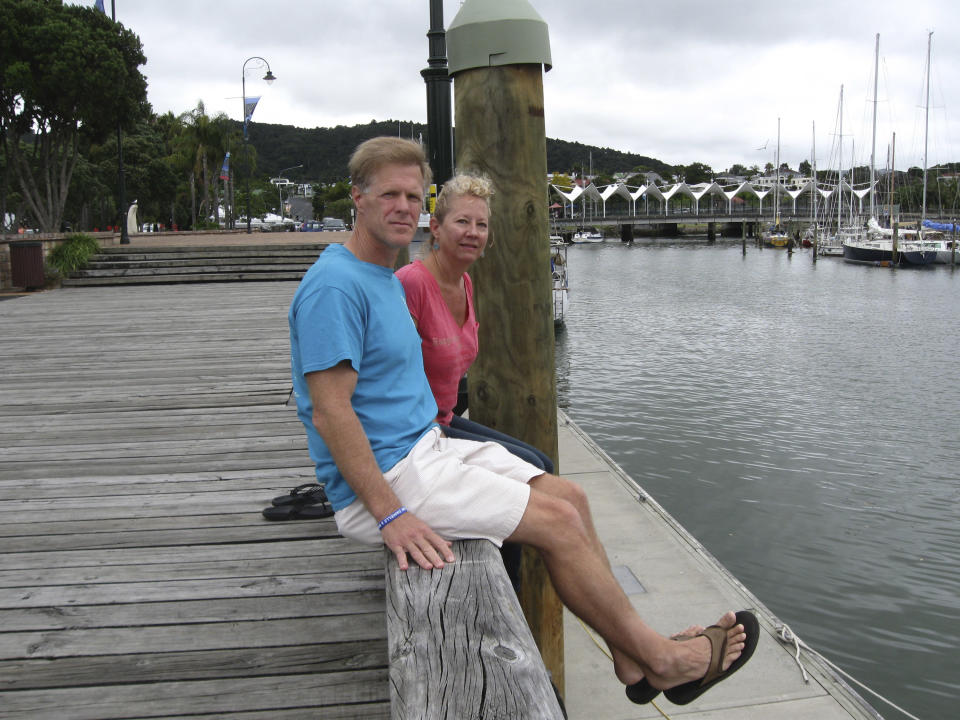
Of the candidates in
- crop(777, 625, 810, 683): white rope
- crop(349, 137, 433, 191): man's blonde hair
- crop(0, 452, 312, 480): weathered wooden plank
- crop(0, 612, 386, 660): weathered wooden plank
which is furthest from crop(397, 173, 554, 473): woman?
crop(777, 625, 810, 683): white rope

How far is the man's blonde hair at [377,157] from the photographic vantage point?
2553 mm

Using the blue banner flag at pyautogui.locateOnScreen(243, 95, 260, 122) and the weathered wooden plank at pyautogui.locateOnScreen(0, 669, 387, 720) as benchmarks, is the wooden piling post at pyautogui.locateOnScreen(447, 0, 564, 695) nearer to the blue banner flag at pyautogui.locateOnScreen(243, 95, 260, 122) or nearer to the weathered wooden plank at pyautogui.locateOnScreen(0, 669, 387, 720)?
the weathered wooden plank at pyautogui.locateOnScreen(0, 669, 387, 720)

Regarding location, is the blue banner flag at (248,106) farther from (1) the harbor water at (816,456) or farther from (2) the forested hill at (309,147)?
(2) the forested hill at (309,147)

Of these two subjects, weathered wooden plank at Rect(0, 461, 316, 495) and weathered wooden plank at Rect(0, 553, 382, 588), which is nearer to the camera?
weathered wooden plank at Rect(0, 553, 382, 588)

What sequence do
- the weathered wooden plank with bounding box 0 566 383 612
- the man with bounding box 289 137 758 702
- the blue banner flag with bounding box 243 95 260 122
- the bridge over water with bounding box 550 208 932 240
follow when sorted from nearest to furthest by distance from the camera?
the man with bounding box 289 137 758 702
the weathered wooden plank with bounding box 0 566 383 612
the blue banner flag with bounding box 243 95 260 122
the bridge over water with bounding box 550 208 932 240

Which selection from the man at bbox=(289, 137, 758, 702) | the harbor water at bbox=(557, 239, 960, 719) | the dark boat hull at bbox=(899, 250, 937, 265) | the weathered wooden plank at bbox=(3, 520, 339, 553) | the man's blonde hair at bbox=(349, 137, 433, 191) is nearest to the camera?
the man at bbox=(289, 137, 758, 702)

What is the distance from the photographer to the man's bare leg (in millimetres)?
2418

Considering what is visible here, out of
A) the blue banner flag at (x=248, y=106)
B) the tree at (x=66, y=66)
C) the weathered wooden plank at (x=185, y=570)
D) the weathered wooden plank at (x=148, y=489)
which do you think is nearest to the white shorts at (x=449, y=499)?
the weathered wooden plank at (x=185, y=570)

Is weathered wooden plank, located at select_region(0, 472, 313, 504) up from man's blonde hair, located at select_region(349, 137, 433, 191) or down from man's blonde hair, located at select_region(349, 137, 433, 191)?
down

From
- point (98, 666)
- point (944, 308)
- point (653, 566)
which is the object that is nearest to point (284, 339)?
point (653, 566)

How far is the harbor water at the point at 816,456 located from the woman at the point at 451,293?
14.3ft

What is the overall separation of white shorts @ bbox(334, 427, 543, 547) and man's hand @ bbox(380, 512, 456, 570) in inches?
2.6

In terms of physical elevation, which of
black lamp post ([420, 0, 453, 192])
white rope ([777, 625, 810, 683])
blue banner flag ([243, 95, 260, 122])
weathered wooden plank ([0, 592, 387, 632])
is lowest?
white rope ([777, 625, 810, 683])

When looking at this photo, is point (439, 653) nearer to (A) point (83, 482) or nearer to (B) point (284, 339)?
(A) point (83, 482)
